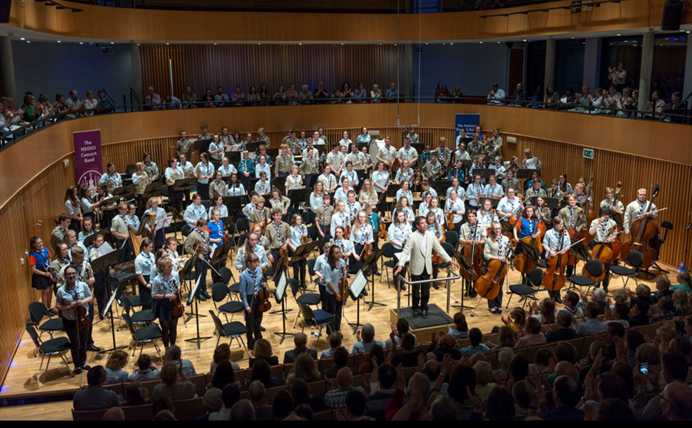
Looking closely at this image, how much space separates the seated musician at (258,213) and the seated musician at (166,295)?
11.3 feet

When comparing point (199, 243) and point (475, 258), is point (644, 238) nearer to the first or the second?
point (475, 258)

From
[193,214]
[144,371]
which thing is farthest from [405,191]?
[144,371]

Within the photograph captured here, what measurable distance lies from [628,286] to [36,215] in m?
12.0

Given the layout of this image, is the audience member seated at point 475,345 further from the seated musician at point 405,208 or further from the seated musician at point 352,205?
the seated musician at point 352,205

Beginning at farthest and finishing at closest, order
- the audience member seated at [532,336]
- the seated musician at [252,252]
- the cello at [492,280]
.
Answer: the cello at [492,280] < the seated musician at [252,252] < the audience member seated at [532,336]

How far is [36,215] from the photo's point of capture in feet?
41.2

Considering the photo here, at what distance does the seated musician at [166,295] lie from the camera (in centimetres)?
918

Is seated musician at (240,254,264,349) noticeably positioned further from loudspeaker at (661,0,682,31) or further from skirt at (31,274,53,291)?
loudspeaker at (661,0,682,31)

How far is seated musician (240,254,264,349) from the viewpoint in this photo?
948cm

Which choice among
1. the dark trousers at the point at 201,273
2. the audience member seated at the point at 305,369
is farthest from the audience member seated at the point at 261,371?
the dark trousers at the point at 201,273

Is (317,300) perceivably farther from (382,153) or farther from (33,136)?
(382,153)

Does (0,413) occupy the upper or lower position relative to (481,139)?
lower

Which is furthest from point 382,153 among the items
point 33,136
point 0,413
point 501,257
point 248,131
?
point 0,413

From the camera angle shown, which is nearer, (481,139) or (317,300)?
(317,300)
